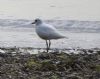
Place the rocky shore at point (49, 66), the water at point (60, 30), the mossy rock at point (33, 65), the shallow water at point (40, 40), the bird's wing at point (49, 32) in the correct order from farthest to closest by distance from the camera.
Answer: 1. the water at point (60, 30)
2. the shallow water at point (40, 40)
3. the bird's wing at point (49, 32)
4. the mossy rock at point (33, 65)
5. the rocky shore at point (49, 66)

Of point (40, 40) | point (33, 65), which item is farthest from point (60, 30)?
point (33, 65)

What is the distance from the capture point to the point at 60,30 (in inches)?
504

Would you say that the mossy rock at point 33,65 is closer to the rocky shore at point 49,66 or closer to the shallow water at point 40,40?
the rocky shore at point 49,66

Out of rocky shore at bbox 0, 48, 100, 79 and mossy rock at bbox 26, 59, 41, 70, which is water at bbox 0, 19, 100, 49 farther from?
mossy rock at bbox 26, 59, 41, 70

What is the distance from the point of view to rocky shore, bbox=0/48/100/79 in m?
6.83

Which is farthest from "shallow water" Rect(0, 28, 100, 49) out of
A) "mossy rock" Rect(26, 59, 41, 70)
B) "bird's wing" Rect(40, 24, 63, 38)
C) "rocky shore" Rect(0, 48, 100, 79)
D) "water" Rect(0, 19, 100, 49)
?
"mossy rock" Rect(26, 59, 41, 70)

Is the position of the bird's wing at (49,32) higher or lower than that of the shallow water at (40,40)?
higher

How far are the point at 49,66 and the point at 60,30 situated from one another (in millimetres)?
5463

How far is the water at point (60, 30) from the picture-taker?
10703 mm

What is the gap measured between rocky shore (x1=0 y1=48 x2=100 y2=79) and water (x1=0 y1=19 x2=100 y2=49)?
5.11 feet

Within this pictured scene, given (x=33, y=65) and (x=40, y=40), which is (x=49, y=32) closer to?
(x=40, y=40)

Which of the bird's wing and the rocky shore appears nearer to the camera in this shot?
the rocky shore

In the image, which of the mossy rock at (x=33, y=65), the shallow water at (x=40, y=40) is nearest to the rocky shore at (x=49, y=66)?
the mossy rock at (x=33, y=65)
